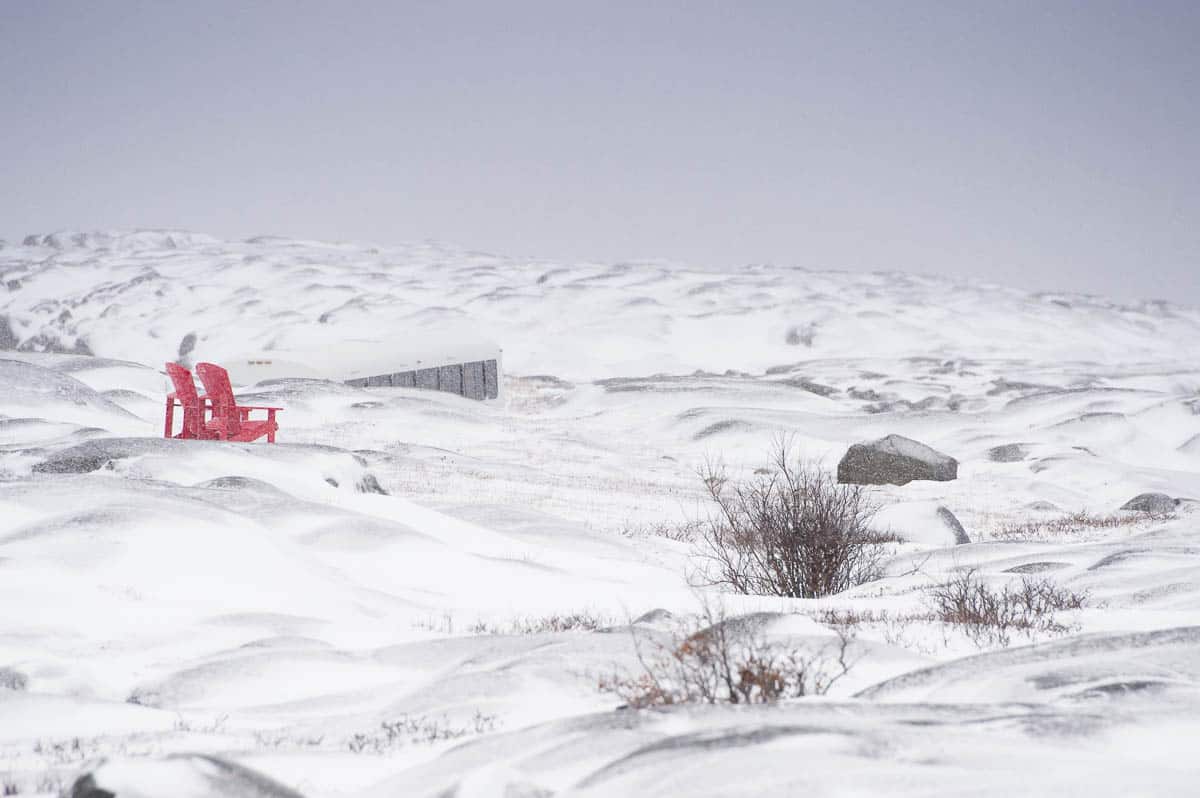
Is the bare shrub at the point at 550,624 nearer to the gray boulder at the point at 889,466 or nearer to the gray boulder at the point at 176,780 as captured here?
the gray boulder at the point at 176,780

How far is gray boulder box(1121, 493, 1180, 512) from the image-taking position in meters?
17.4

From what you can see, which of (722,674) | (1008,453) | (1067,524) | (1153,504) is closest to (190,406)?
(722,674)

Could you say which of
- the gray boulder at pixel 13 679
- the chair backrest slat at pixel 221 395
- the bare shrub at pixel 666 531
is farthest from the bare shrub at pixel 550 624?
the chair backrest slat at pixel 221 395

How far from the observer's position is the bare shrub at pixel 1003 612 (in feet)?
18.4

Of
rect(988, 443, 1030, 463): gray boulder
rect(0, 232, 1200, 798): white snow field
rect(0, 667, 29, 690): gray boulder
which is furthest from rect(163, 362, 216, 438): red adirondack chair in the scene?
rect(988, 443, 1030, 463): gray boulder

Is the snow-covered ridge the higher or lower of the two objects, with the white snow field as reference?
lower

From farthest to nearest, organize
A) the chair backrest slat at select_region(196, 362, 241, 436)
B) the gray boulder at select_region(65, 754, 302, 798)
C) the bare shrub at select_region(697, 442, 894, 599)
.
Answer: the chair backrest slat at select_region(196, 362, 241, 436)
the bare shrub at select_region(697, 442, 894, 599)
the gray boulder at select_region(65, 754, 302, 798)

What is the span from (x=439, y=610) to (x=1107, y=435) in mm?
29170

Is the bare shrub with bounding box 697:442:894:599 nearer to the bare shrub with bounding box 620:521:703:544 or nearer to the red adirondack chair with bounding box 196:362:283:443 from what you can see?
the bare shrub with bounding box 620:521:703:544

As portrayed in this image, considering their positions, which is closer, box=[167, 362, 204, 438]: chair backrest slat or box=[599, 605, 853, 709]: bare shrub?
box=[599, 605, 853, 709]: bare shrub

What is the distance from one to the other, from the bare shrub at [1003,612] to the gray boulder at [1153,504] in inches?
454

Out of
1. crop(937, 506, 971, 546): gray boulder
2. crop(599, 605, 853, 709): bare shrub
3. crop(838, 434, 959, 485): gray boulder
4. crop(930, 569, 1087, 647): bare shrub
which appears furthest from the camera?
crop(838, 434, 959, 485): gray boulder

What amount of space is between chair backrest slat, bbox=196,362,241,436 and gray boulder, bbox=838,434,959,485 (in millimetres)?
13130

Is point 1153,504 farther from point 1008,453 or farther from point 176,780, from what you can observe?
point 176,780
